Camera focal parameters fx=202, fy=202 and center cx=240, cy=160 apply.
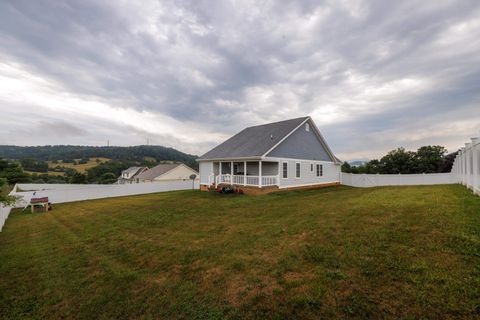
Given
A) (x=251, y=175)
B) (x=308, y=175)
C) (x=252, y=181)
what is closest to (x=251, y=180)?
(x=252, y=181)

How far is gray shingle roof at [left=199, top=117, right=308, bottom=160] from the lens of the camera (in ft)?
55.2

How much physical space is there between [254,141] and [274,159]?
3818mm

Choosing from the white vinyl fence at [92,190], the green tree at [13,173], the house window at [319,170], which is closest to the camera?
the white vinyl fence at [92,190]

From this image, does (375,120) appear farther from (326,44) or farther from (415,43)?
(326,44)

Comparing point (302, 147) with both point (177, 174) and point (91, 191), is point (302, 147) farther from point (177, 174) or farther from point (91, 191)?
point (177, 174)

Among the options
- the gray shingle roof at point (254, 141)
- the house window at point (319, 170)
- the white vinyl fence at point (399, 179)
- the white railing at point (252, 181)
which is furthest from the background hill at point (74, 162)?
the white vinyl fence at point (399, 179)

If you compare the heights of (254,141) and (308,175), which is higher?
(254,141)

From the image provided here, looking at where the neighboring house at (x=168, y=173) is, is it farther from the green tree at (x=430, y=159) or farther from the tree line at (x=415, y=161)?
the green tree at (x=430, y=159)

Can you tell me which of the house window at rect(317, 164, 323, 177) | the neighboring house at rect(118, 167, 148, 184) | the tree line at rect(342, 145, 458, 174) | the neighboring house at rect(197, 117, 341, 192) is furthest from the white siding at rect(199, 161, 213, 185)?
the neighboring house at rect(118, 167, 148, 184)

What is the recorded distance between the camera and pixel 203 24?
1215 cm

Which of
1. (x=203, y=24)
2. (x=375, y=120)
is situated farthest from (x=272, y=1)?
(x=375, y=120)

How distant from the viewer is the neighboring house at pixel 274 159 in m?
16.3

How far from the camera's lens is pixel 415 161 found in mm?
36969

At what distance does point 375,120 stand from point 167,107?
22579mm
